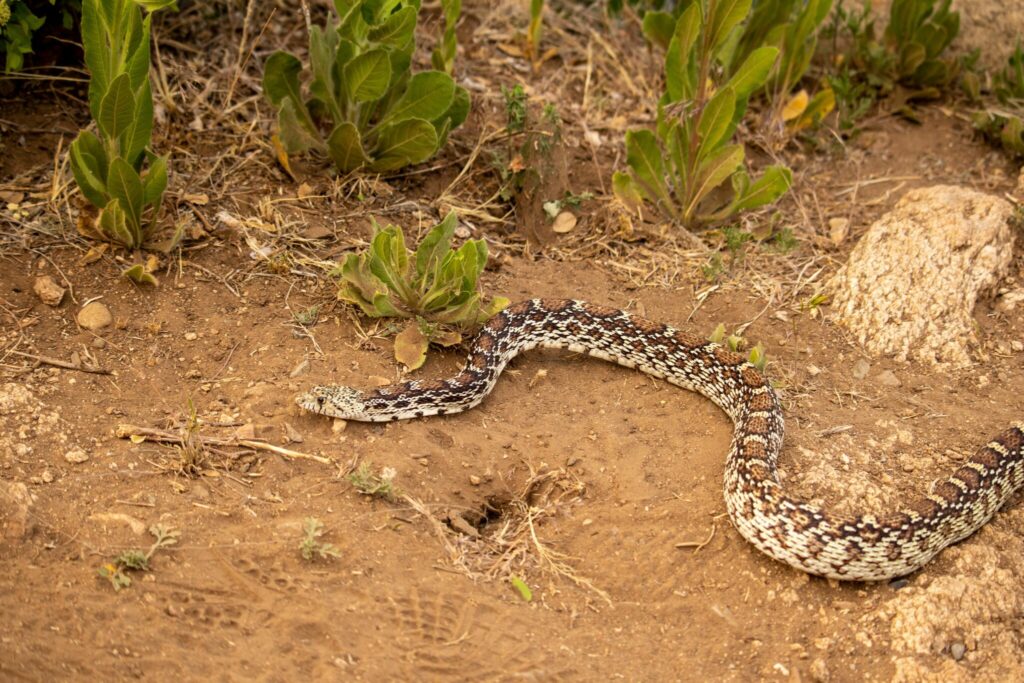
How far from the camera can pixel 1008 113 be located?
10195 millimetres

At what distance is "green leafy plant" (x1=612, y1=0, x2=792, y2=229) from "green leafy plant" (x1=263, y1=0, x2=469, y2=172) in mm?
1804

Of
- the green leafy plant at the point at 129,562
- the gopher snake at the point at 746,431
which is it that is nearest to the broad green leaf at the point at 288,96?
the gopher snake at the point at 746,431

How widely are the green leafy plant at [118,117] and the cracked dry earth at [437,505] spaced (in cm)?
67

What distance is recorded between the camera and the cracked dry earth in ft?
17.8

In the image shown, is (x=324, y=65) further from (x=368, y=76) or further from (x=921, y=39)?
(x=921, y=39)

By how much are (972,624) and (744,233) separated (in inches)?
168

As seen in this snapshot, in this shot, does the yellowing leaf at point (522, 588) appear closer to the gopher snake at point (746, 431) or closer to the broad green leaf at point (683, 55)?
the gopher snake at point (746, 431)

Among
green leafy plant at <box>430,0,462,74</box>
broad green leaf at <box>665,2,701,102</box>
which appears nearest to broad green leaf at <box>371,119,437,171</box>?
green leafy plant at <box>430,0,462,74</box>

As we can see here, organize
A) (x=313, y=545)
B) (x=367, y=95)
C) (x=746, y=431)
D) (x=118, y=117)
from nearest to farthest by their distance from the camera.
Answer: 1. (x=313, y=545)
2. (x=746, y=431)
3. (x=118, y=117)
4. (x=367, y=95)

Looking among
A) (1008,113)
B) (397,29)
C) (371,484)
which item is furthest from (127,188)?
(1008,113)

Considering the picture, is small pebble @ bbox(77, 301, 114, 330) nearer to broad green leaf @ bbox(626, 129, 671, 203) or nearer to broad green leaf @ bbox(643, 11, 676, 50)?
broad green leaf @ bbox(626, 129, 671, 203)

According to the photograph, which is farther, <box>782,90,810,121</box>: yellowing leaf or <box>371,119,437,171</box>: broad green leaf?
<box>782,90,810,121</box>: yellowing leaf

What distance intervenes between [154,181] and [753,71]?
5154 mm

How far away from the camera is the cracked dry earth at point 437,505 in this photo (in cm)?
543
